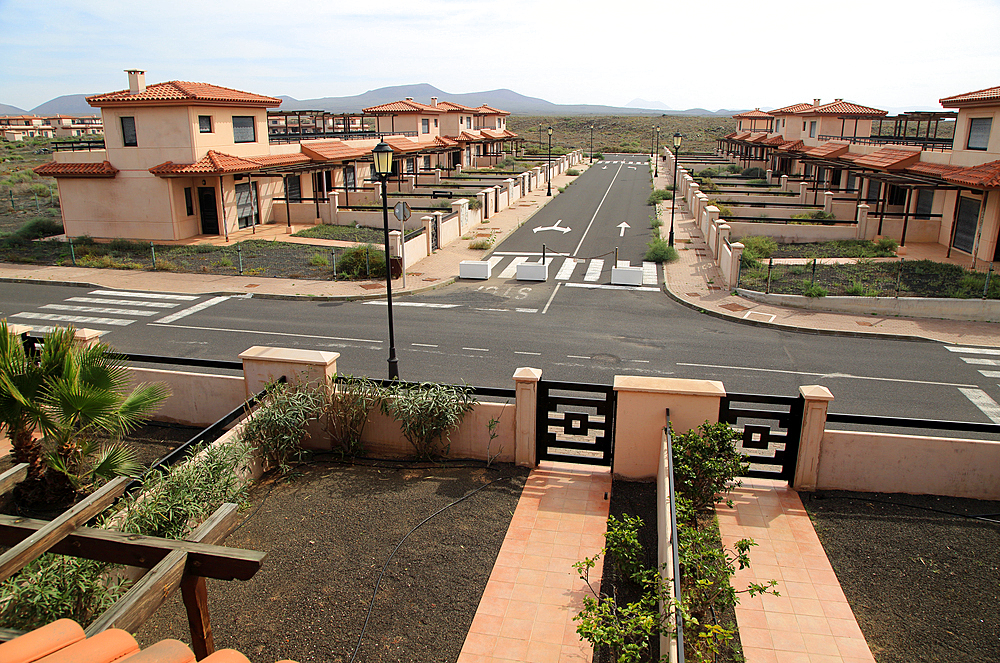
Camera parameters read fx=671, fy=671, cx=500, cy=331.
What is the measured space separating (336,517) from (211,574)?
484cm

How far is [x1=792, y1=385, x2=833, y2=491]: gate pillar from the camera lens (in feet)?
30.0

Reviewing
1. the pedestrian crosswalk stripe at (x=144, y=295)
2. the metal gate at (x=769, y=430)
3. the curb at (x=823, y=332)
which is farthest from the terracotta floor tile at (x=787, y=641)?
the pedestrian crosswalk stripe at (x=144, y=295)

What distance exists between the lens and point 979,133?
26.5 m

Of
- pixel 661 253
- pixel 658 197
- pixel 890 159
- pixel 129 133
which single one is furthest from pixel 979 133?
pixel 129 133

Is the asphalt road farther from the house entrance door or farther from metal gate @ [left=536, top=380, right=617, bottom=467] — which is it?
the house entrance door

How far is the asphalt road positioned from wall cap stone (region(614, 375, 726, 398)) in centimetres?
516

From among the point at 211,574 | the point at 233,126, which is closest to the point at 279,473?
the point at 211,574

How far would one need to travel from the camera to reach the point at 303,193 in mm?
39000

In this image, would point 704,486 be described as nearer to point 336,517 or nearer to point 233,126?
point 336,517

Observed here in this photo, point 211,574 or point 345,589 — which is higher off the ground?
point 211,574

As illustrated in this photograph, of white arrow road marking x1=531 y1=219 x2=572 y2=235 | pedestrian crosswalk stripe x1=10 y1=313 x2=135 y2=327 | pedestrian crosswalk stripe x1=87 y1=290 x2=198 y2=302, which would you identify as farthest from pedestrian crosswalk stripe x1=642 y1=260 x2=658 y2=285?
pedestrian crosswalk stripe x1=10 y1=313 x2=135 y2=327

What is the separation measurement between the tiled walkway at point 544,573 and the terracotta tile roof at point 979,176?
20.6 metres

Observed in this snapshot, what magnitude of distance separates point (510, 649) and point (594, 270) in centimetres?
2184

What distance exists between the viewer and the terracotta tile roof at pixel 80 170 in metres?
30.2
